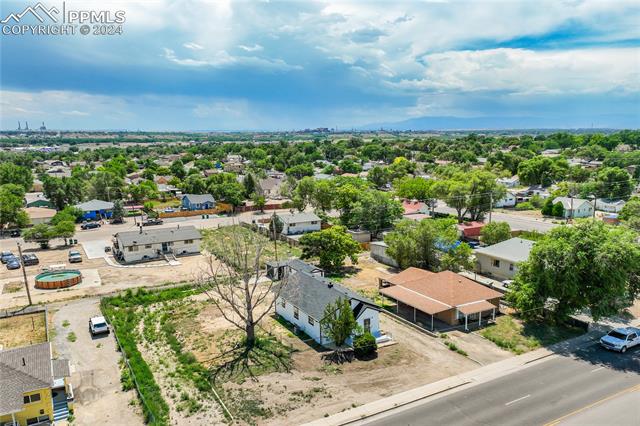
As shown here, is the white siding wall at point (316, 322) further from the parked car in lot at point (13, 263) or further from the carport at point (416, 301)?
the parked car in lot at point (13, 263)

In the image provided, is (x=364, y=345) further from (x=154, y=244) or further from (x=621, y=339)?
(x=154, y=244)

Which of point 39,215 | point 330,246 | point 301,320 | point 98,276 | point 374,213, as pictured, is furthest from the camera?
point 39,215

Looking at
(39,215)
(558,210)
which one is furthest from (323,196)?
(39,215)

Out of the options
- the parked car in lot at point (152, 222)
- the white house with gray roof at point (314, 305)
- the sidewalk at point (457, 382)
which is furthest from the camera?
the parked car in lot at point (152, 222)

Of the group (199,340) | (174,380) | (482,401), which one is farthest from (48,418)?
(482,401)

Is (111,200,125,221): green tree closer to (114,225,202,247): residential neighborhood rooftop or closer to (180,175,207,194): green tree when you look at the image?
(180,175,207,194): green tree

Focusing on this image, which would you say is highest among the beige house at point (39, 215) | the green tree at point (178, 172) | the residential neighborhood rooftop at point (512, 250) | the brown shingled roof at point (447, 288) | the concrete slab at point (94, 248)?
the green tree at point (178, 172)

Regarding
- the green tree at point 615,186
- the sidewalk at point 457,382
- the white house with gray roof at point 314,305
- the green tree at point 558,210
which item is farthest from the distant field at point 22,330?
the green tree at point 615,186
